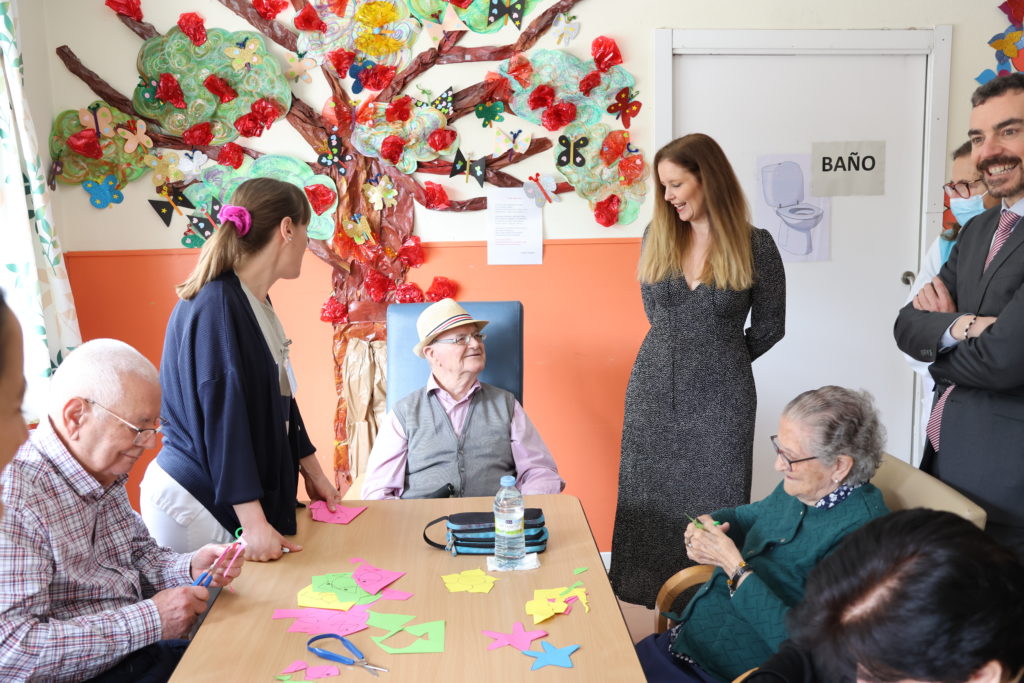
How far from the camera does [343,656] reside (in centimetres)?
135

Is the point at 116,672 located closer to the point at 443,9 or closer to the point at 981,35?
the point at 443,9

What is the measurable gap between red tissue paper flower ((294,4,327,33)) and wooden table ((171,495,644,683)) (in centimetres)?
204

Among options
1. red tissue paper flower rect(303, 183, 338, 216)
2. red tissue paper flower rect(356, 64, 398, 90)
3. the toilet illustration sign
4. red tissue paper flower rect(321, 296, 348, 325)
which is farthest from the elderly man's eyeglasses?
the toilet illustration sign

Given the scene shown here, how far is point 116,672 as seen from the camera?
4.91ft

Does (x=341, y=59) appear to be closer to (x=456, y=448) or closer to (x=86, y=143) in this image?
(x=86, y=143)

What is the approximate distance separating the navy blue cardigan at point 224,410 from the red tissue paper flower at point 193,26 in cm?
178

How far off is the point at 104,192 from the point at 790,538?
2.83 m

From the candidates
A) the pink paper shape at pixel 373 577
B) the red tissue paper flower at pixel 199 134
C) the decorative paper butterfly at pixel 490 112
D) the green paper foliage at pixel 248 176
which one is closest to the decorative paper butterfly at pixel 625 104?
the decorative paper butterfly at pixel 490 112

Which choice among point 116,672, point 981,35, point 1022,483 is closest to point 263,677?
point 116,672

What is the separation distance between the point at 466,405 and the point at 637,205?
1.36m

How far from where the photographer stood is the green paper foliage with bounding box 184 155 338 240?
10.7 ft

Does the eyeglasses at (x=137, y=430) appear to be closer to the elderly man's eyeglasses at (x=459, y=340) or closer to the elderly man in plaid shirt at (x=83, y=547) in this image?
the elderly man in plaid shirt at (x=83, y=547)

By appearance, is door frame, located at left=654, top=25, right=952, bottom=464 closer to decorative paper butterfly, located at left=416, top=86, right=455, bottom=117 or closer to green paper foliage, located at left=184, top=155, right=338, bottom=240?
decorative paper butterfly, located at left=416, top=86, right=455, bottom=117

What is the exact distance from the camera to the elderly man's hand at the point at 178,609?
1460mm
